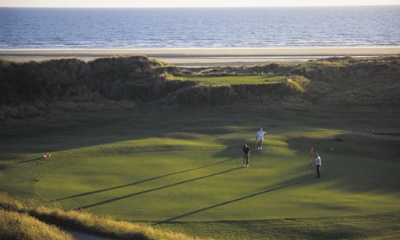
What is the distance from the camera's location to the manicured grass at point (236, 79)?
4491cm

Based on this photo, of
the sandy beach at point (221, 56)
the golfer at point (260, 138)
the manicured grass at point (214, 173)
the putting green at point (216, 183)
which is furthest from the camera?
the sandy beach at point (221, 56)

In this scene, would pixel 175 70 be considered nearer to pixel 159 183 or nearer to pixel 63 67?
pixel 63 67

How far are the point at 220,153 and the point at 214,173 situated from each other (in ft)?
13.0

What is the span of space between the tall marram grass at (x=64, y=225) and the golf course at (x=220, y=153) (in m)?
0.29

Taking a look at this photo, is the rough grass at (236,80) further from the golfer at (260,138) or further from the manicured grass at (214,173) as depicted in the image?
the golfer at (260,138)

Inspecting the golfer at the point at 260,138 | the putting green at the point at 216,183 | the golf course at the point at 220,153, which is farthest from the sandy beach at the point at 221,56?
the putting green at the point at 216,183

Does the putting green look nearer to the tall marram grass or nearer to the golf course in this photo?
the golf course

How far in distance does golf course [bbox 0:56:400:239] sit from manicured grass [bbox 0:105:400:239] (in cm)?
7

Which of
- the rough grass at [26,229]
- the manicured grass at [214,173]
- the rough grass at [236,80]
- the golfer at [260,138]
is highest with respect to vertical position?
the rough grass at [236,80]

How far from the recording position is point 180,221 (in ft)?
62.8

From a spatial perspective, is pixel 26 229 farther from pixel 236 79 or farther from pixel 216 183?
pixel 236 79

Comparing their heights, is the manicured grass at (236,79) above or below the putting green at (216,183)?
above

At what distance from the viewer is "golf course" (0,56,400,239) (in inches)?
773

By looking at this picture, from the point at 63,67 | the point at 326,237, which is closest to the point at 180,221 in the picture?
the point at 326,237
